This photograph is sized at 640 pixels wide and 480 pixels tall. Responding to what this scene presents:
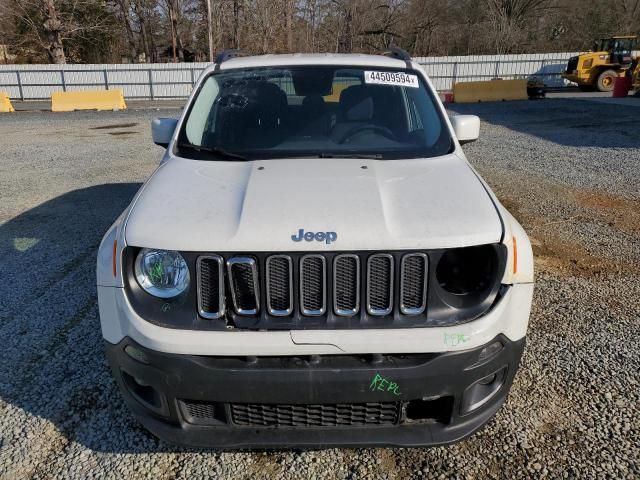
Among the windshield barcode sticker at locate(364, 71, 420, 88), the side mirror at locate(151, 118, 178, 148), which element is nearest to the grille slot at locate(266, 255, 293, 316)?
the side mirror at locate(151, 118, 178, 148)

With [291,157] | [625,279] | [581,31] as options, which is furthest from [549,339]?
[581,31]

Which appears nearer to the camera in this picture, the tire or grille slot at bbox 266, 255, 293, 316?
grille slot at bbox 266, 255, 293, 316

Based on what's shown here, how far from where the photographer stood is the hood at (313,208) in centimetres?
206

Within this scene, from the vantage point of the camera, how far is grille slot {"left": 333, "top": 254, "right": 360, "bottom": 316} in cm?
205

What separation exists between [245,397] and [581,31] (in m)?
46.6

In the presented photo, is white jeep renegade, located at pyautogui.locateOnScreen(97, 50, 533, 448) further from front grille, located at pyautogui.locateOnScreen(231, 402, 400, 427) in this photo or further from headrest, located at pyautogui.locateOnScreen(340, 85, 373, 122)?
headrest, located at pyautogui.locateOnScreen(340, 85, 373, 122)

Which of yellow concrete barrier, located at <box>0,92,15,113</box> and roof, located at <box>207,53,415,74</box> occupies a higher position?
roof, located at <box>207,53,415,74</box>

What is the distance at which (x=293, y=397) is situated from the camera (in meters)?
2.04

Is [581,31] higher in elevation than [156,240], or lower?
higher

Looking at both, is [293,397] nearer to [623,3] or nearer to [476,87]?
[476,87]

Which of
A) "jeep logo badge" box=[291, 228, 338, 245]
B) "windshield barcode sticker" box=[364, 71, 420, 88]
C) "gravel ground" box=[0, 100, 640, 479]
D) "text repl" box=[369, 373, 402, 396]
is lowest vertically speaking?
"gravel ground" box=[0, 100, 640, 479]

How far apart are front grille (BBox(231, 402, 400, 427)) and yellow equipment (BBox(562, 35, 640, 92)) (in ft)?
92.9

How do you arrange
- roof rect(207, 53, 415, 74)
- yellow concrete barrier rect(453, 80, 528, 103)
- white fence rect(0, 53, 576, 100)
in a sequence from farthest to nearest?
white fence rect(0, 53, 576, 100) → yellow concrete barrier rect(453, 80, 528, 103) → roof rect(207, 53, 415, 74)

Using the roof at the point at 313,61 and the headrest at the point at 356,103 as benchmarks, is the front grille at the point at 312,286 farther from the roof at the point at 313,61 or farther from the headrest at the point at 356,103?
the roof at the point at 313,61
